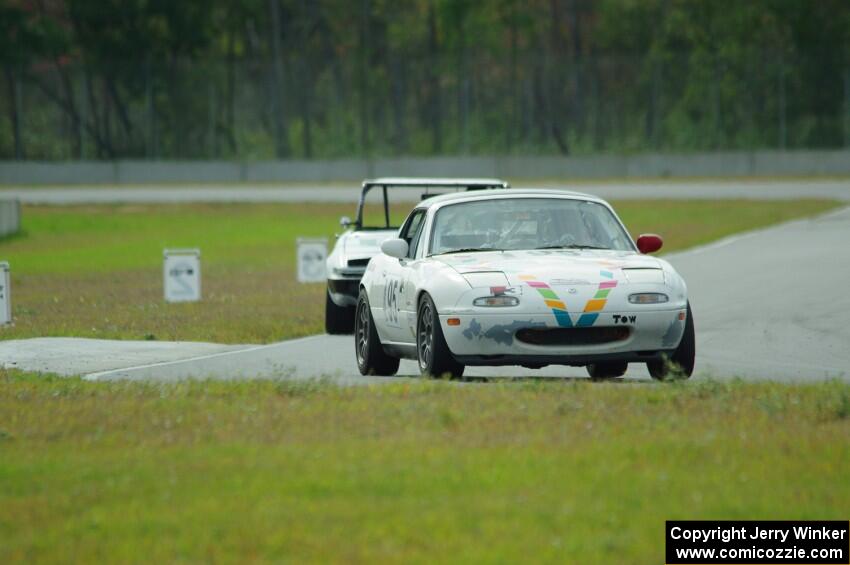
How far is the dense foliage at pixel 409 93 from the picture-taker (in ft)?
234

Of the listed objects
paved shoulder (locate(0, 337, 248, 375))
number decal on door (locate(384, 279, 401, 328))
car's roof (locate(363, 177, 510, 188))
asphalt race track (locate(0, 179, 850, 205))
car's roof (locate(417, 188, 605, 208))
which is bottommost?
asphalt race track (locate(0, 179, 850, 205))

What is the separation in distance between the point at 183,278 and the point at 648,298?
12236mm

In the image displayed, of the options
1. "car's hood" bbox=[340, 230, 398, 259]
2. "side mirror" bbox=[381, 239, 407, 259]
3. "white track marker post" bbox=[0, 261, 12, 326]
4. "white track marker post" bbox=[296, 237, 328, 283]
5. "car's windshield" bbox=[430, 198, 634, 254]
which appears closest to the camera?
"car's windshield" bbox=[430, 198, 634, 254]

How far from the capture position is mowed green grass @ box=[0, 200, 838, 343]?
63.7ft

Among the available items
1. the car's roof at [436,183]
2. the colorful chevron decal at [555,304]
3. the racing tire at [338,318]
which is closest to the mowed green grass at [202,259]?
the racing tire at [338,318]

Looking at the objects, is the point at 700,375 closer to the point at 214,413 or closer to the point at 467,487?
the point at 214,413

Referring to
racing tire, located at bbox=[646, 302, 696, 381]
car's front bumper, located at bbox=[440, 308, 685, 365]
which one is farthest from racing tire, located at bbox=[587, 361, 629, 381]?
car's front bumper, located at bbox=[440, 308, 685, 365]

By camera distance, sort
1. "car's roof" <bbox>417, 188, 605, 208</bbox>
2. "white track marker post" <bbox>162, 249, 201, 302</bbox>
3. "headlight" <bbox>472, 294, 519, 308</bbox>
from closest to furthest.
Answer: "headlight" <bbox>472, 294, 519, 308</bbox> → "car's roof" <bbox>417, 188, 605, 208</bbox> → "white track marker post" <bbox>162, 249, 201, 302</bbox>

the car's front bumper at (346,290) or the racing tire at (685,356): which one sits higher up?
the racing tire at (685,356)

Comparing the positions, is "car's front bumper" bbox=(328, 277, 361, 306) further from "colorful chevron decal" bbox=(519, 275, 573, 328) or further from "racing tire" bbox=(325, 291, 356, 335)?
"colorful chevron decal" bbox=(519, 275, 573, 328)

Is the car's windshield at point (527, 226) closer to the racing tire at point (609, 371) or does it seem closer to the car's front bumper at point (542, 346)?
the racing tire at point (609, 371)

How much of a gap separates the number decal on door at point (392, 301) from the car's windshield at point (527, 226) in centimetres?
42

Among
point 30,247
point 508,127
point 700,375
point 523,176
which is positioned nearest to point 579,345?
point 700,375

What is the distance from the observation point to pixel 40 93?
75.6 m
